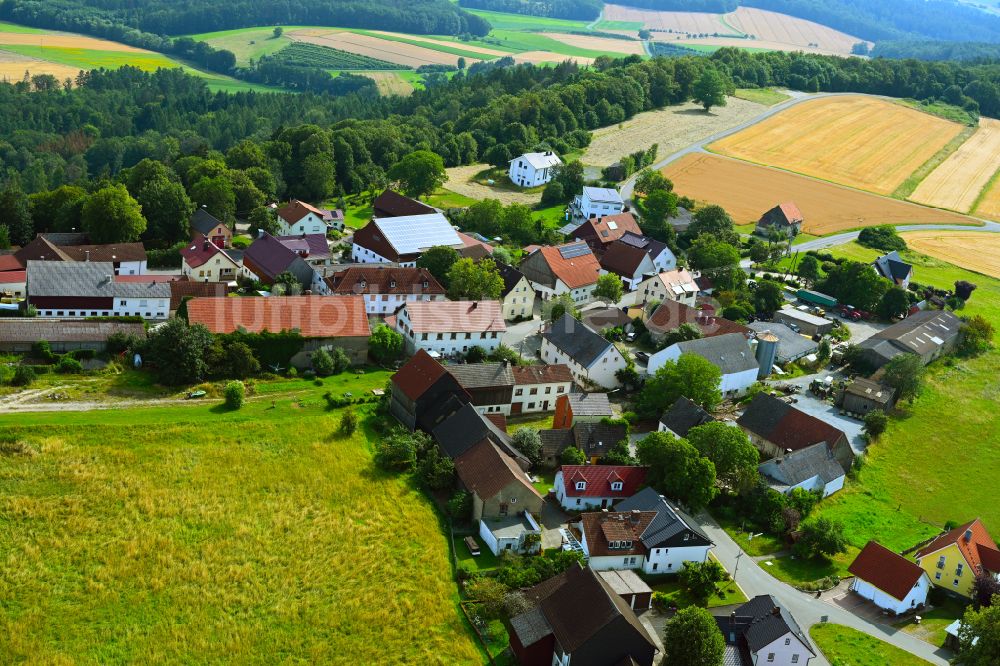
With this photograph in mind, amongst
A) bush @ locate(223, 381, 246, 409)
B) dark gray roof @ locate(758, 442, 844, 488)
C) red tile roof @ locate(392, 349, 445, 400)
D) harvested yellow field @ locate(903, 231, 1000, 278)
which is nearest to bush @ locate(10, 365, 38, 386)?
bush @ locate(223, 381, 246, 409)

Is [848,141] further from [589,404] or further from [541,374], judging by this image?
[589,404]

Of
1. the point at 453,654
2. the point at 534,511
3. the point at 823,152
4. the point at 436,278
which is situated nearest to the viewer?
the point at 453,654

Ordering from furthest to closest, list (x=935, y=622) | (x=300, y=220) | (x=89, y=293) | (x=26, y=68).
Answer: (x=26, y=68), (x=300, y=220), (x=89, y=293), (x=935, y=622)

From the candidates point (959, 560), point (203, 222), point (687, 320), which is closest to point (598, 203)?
point (687, 320)

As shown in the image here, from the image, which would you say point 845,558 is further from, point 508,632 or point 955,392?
point 955,392

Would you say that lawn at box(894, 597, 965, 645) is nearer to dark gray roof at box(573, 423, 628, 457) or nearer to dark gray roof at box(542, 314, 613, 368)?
dark gray roof at box(573, 423, 628, 457)

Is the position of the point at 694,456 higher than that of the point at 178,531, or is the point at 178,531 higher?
the point at 694,456

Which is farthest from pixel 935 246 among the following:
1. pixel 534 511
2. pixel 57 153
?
pixel 57 153
